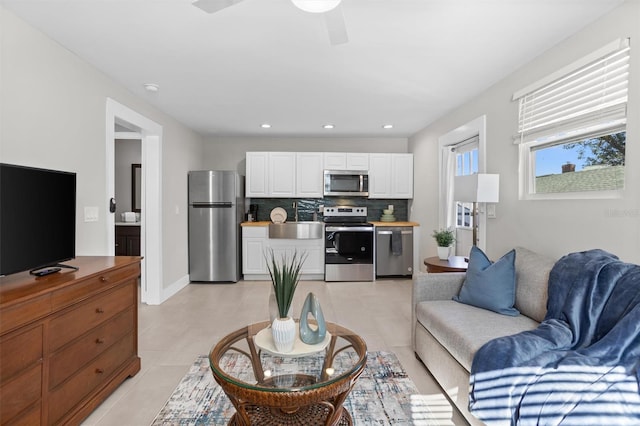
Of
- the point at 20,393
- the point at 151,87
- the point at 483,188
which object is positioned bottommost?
the point at 20,393

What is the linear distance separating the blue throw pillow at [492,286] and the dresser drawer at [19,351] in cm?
247

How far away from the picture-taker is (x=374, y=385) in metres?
2.17

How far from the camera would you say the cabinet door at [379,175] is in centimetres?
543

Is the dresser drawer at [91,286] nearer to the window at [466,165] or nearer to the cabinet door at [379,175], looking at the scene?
Answer: the window at [466,165]

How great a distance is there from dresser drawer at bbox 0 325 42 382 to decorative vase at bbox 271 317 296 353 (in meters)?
1.05

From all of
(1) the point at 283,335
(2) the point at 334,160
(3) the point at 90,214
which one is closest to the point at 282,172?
(2) the point at 334,160

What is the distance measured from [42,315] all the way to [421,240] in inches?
180

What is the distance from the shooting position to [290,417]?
1.53 m

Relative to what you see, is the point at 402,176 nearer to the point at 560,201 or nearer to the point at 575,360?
the point at 560,201

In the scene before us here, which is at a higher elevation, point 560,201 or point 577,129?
point 577,129

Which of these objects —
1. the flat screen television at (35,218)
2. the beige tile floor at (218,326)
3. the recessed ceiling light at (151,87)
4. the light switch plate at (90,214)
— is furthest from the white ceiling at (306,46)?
the beige tile floor at (218,326)

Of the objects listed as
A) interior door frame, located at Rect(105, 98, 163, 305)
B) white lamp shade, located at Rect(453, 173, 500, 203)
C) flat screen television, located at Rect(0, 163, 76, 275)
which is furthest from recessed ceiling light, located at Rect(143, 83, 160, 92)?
white lamp shade, located at Rect(453, 173, 500, 203)

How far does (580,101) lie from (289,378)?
8.17 ft

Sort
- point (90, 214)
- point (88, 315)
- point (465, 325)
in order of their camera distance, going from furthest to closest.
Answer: point (90, 214) → point (465, 325) → point (88, 315)
